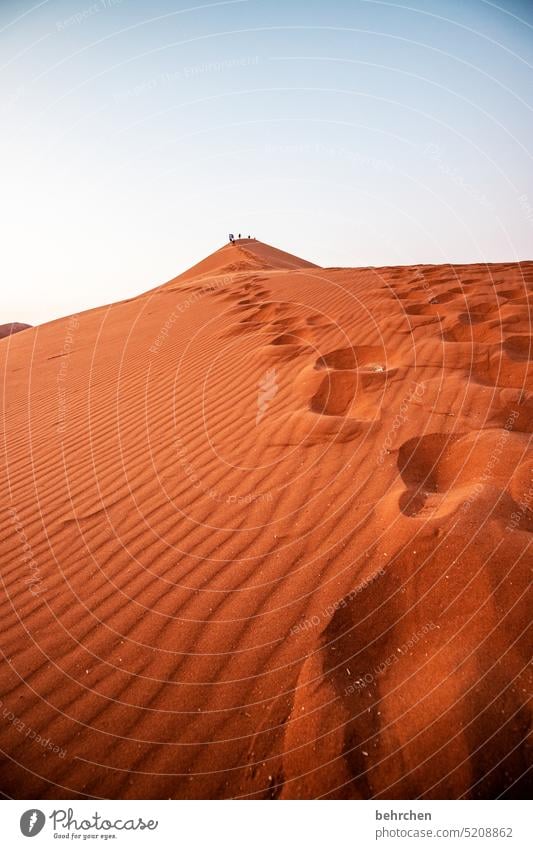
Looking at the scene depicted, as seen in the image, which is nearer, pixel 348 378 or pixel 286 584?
pixel 286 584

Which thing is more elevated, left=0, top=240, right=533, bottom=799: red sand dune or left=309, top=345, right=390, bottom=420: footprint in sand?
left=309, top=345, right=390, bottom=420: footprint in sand

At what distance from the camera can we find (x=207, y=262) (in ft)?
91.4

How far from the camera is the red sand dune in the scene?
5.31 ft

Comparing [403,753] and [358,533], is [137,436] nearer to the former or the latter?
[358,533]

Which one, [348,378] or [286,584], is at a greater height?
[348,378]

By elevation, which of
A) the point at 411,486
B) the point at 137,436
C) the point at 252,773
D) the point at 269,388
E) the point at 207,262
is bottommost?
the point at 252,773

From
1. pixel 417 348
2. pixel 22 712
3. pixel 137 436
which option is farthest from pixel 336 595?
pixel 417 348

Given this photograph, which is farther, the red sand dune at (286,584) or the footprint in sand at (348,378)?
the footprint in sand at (348,378)

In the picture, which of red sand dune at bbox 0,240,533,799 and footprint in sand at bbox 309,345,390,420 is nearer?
red sand dune at bbox 0,240,533,799

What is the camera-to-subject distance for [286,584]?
7.72ft

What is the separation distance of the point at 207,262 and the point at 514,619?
95.9 feet

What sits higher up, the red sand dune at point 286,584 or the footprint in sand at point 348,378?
the footprint in sand at point 348,378

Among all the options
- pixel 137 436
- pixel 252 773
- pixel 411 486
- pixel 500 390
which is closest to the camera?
pixel 252 773

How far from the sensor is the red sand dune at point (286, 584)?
1617 millimetres
